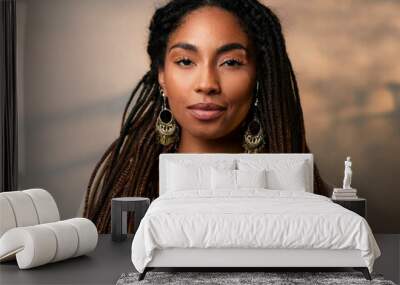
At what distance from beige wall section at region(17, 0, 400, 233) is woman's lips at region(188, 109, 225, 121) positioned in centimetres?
67

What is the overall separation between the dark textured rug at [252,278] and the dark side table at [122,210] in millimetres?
1264

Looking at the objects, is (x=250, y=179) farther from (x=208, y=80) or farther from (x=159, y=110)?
(x=159, y=110)

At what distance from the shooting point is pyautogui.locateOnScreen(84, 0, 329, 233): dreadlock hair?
654 centimetres

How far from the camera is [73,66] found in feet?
22.1

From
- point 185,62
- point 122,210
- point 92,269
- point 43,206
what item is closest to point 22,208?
point 43,206

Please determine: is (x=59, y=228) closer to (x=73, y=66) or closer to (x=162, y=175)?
(x=162, y=175)

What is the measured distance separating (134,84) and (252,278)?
273 cm

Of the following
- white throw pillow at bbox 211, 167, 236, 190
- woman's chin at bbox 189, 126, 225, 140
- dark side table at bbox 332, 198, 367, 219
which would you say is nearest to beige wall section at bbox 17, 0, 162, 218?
woman's chin at bbox 189, 126, 225, 140

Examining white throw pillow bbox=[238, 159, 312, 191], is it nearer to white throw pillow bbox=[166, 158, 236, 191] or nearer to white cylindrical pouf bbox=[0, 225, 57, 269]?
white throw pillow bbox=[166, 158, 236, 191]

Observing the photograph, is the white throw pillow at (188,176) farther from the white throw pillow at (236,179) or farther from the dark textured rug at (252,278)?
the dark textured rug at (252,278)

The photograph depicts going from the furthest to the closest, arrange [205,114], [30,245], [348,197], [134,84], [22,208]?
[134,84] → [205,114] → [348,197] → [22,208] → [30,245]

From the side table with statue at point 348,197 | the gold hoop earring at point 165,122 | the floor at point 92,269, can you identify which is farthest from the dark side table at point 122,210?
the side table with statue at point 348,197

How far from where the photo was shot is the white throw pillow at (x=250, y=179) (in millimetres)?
5996

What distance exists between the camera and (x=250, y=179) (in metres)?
6.01
